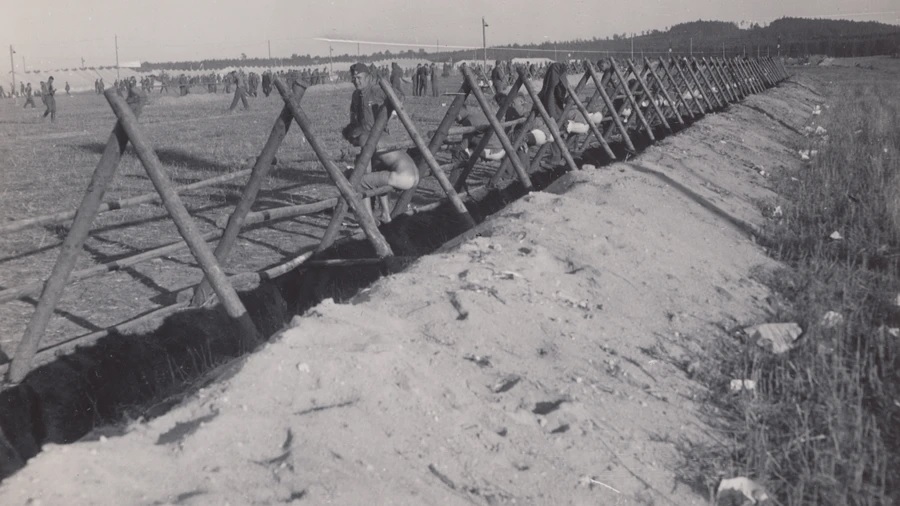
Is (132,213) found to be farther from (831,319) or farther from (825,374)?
(825,374)

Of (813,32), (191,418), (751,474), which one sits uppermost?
(813,32)

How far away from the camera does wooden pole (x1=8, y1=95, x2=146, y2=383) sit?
407 centimetres

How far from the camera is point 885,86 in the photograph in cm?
2844

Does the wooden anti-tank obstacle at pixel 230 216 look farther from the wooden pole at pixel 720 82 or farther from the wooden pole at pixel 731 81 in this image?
the wooden pole at pixel 731 81

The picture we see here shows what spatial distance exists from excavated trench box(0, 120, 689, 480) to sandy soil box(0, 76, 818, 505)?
485 mm

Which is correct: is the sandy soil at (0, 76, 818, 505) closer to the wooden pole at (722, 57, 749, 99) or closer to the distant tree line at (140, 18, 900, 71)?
the wooden pole at (722, 57, 749, 99)

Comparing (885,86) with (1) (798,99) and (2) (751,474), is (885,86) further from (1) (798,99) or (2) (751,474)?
(2) (751,474)

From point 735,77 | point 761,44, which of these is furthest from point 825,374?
point 761,44

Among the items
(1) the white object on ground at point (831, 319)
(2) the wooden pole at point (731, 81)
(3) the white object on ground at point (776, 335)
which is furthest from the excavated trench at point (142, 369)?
(2) the wooden pole at point (731, 81)

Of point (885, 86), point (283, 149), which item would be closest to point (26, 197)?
point (283, 149)

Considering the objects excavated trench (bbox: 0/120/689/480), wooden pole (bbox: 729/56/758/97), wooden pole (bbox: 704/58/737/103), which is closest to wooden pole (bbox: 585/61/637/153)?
excavated trench (bbox: 0/120/689/480)

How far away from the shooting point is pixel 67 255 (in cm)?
412

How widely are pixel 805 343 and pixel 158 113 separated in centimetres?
3169

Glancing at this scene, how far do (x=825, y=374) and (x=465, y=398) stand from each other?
1.85 meters
